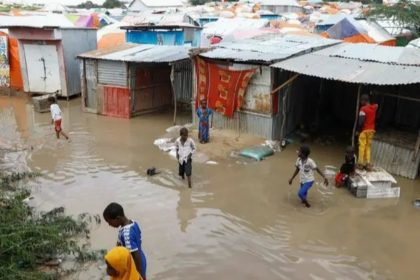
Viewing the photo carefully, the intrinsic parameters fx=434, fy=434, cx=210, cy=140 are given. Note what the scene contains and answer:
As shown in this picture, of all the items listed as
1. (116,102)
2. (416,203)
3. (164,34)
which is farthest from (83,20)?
(416,203)

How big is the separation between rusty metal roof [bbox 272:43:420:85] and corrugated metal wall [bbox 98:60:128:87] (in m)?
5.45

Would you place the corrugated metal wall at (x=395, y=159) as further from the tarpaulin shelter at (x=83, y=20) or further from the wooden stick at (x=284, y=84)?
the tarpaulin shelter at (x=83, y=20)

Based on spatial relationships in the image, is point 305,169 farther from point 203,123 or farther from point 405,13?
point 405,13

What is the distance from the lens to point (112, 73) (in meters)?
13.7

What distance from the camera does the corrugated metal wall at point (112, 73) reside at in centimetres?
1342

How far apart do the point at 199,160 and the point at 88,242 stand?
13.2 feet

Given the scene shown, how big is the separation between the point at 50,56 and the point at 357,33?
1432cm

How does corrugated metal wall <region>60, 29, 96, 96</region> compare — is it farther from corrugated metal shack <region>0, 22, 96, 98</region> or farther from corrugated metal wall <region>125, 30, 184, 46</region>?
corrugated metal wall <region>125, 30, 184, 46</region>

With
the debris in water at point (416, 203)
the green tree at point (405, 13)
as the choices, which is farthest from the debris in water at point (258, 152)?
the green tree at point (405, 13)

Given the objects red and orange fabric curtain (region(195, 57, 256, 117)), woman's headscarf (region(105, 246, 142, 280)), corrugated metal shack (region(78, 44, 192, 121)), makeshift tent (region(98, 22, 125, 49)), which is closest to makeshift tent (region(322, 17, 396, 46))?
corrugated metal shack (region(78, 44, 192, 121))

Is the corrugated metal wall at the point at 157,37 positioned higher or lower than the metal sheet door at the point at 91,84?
higher

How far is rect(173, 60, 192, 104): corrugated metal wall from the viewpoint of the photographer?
13.9m

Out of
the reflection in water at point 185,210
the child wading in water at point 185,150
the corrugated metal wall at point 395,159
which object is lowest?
the reflection in water at point 185,210

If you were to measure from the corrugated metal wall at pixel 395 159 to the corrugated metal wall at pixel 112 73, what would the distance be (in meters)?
7.70
